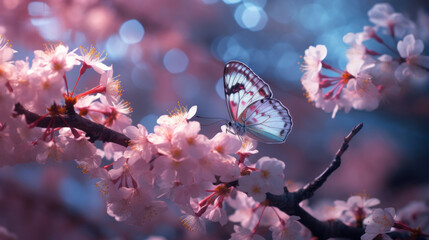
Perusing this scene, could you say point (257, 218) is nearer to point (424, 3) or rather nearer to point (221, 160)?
point (221, 160)

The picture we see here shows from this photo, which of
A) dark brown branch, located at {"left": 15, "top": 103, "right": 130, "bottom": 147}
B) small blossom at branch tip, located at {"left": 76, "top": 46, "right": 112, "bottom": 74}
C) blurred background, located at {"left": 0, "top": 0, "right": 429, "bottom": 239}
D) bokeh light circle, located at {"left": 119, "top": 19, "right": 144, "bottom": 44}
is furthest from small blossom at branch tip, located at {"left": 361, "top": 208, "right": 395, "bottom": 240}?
bokeh light circle, located at {"left": 119, "top": 19, "right": 144, "bottom": 44}

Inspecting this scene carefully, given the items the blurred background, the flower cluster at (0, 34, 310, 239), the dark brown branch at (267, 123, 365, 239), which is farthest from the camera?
the blurred background

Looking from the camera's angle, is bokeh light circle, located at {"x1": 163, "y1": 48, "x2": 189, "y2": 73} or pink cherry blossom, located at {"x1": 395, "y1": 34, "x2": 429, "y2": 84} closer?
pink cherry blossom, located at {"x1": 395, "y1": 34, "x2": 429, "y2": 84}

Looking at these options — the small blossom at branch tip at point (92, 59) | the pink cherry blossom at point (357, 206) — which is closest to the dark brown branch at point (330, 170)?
the pink cherry blossom at point (357, 206)

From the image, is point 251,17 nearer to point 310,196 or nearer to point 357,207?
point 357,207

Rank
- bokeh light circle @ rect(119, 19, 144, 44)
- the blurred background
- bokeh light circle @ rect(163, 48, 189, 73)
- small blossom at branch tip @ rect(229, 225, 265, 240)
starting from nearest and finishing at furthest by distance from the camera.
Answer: small blossom at branch tip @ rect(229, 225, 265, 240)
the blurred background
bokeh light circle @ rect(119, 19, 144, 44)
bokeh light circle @ rect(163, 48, 189, 73)

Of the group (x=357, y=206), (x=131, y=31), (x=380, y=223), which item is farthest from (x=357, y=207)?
(x=131, y=31)

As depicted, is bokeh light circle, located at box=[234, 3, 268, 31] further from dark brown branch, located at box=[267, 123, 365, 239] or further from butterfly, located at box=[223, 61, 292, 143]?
dark brown branch, located at box=[267, 123, 365, 239]
